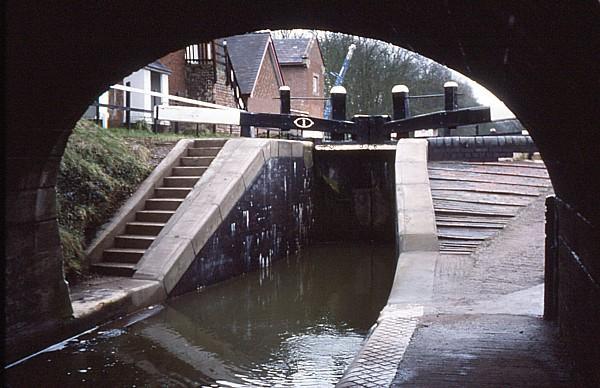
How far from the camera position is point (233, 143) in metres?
12.0

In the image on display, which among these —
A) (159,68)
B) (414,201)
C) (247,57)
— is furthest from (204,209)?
(247,57)

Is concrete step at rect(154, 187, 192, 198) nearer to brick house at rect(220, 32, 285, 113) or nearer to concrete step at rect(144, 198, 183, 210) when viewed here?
concrete step at rect(144, 198, 183, 210)

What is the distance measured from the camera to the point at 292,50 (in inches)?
1722

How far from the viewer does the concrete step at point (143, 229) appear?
9.69 m

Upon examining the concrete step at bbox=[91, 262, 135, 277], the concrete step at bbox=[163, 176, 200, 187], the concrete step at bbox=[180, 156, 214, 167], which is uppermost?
the concrete step at bbox=[180, 156, 214, 167]

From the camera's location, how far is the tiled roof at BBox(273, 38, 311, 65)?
42.4 m

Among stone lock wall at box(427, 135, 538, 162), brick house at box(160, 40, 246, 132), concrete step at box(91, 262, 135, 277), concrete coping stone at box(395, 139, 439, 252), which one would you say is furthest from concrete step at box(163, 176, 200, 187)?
brick house at box(160, 40, 246, 132)

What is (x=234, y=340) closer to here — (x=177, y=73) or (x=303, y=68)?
(x=177, y=73)

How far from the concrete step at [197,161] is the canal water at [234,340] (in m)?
2.20

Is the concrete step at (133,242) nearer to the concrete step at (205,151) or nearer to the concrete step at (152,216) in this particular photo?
the concrete step at (152,216)

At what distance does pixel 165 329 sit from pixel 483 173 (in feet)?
24.5

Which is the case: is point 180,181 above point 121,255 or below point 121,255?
above

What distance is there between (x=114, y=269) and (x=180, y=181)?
260 centimetres

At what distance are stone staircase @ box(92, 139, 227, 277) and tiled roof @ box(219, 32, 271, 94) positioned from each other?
841 inches
